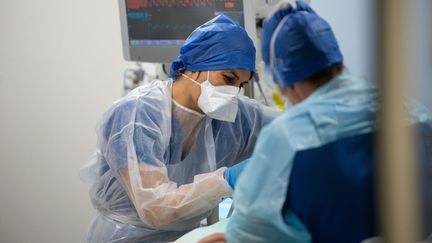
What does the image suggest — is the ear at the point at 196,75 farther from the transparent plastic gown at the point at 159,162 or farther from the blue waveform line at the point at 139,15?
the blue waveform line at the point at 139,15

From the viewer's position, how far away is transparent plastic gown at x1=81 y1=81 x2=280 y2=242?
138 centimetres

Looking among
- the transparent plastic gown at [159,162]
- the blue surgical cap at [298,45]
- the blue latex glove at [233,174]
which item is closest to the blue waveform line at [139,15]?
the transparent plastic gown at [159,162]

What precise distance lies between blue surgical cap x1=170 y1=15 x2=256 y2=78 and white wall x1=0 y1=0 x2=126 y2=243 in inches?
49.6

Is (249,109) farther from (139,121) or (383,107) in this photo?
(383,107)

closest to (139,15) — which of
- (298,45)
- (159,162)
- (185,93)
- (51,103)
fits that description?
(185,93)

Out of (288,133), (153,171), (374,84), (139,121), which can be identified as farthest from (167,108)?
(374,84)

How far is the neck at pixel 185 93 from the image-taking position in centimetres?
152

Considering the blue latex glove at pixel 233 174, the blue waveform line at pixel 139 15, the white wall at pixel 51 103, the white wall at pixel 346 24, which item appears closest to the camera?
the white wall at pixel 346 24

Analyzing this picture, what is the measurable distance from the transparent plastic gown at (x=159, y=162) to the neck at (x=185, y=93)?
18 millimetres

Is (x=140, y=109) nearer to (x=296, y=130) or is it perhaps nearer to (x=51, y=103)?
(x=296, y=130)

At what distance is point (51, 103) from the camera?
2.68m

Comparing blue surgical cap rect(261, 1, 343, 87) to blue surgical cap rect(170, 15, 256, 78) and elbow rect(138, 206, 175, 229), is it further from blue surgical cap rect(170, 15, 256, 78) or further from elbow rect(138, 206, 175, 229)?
elbow rect(138, 206, 175, 229)

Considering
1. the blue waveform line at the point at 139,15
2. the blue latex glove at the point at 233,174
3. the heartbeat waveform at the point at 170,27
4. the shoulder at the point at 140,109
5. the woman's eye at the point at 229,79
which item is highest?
the blue waveform line at the point at 139,15

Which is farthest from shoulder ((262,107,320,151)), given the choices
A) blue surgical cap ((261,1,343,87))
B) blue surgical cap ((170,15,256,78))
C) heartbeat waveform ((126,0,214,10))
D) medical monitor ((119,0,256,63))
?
heartbeat waveform ((126,0,214,10))
